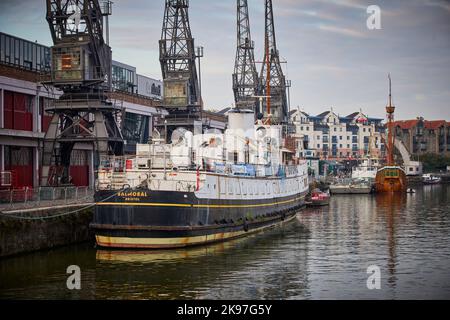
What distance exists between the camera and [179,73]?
7706 centimetres

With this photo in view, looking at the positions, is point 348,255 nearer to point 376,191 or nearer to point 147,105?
point 147,105

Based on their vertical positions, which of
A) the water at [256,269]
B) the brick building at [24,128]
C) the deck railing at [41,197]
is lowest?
the water at [256,269]

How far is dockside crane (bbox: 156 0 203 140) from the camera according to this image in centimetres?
7631

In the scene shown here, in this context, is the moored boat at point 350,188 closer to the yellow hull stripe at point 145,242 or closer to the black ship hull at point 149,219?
the black ship hull at point 149,219

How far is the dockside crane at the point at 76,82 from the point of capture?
53.8 meters

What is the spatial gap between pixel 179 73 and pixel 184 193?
39430mm

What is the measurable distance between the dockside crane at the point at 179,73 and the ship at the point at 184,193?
70.8 ft

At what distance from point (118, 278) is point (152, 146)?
12992mm

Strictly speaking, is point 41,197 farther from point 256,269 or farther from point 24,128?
point 24,128

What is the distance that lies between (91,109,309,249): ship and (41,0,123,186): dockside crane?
334 inches

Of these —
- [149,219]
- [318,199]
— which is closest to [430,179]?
[318,199]

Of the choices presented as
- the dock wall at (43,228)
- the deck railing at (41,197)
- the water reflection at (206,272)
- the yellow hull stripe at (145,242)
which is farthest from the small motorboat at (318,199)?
the yellow hull stripe at (145,242)

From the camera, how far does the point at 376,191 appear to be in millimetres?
124062
